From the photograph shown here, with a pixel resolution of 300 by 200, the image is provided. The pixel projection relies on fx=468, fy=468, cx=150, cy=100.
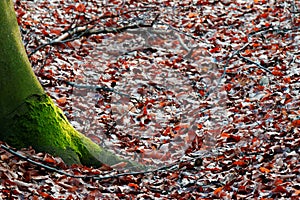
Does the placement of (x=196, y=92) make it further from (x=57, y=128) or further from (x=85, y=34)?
(x=57, y=128)

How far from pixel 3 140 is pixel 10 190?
2.33 ft

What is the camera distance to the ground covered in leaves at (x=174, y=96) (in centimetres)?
469

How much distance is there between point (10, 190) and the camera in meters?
4.07

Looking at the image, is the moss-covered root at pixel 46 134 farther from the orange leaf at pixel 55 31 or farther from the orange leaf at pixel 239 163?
the orange leaf at pixel 55 31

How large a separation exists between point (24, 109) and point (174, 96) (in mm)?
3106

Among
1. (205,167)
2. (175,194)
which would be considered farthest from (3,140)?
(205,167)

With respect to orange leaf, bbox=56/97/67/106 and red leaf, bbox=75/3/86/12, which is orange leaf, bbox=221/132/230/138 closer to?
orange leaf, bbox=56/97/67/106

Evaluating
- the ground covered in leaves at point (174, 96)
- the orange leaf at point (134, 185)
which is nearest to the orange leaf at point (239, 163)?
the ground covered in leaves at point (174, 96)

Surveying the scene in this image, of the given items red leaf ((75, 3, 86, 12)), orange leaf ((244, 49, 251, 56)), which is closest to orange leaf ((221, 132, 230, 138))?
orange leaf ((244, 49, 251, 56))

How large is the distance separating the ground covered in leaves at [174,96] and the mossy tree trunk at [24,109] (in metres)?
0.15

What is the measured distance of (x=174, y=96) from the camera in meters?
7.27

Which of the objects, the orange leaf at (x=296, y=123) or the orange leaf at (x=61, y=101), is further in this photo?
the orange leaf at (x=61, y=101)

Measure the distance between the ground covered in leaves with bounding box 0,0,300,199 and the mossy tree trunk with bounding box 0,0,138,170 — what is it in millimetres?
153

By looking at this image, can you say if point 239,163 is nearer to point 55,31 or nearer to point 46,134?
point 46,134
